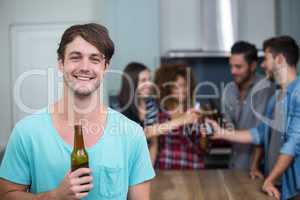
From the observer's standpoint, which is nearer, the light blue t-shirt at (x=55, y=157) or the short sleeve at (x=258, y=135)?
the light blue t-shirt at (x=55, y=157)

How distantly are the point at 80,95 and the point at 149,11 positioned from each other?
99.7 inches

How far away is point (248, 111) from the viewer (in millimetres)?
2367

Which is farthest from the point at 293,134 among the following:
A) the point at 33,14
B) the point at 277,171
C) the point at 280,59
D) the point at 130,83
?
the point at 33,14

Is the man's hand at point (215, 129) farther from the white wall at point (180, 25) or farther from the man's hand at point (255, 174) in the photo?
the white wall at point (180, 25)

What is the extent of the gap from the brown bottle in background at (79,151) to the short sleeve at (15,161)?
0.13 meters

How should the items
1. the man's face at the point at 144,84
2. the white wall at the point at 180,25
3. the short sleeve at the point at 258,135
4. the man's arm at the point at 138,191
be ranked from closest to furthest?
1. the man's arm at the point at 138,191
2. the short sleeve at the point at 258,135
3. the man's face at the point at 144,84
4. the white wall at the point at 180,25

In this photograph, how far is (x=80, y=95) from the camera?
1.09 metres

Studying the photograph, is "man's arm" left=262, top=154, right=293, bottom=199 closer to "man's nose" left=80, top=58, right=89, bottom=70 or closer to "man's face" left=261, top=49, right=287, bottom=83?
"man's face" left=261, top=49, right=287, bottom=83

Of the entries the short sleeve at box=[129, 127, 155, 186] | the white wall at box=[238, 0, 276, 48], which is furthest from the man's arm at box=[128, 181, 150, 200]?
the white wall at box=[238, 0, 276, 48]

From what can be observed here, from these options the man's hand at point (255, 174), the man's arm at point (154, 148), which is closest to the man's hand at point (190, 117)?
the man's arm at point (154, 148)

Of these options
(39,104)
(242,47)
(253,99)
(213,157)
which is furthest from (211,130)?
(39,104)

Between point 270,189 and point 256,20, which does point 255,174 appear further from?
point 256,20

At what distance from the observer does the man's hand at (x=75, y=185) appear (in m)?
0.97

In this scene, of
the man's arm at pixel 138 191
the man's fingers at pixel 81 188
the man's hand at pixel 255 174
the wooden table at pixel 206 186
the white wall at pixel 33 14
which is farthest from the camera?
the white wall at pixel 33 14
